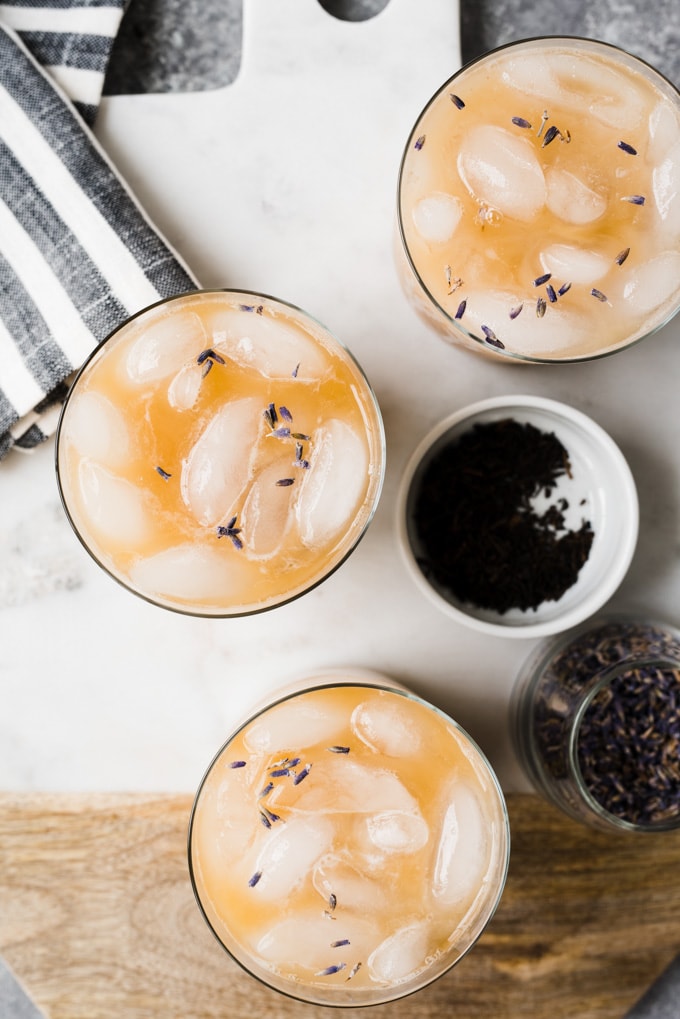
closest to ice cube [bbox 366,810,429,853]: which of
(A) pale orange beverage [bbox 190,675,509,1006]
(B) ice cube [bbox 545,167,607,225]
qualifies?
(A) pale orange beverage [bbox 190,675,509,1006]

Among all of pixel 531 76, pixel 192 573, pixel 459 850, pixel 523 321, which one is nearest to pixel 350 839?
pixel 459 850

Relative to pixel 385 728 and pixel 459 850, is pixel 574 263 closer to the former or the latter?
pixel 385 728

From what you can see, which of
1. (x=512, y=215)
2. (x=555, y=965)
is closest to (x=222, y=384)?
(x=512, y=215)

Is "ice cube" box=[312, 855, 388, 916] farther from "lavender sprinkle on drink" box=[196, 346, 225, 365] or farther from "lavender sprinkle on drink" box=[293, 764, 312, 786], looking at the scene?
"lavender sprinkle on drink" box=[196, 346, 225, 365]

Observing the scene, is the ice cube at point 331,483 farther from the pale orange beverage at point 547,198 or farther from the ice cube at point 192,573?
the pale orange beverage at point 547,198

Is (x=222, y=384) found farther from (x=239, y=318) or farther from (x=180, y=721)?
(x=180, y=721)
